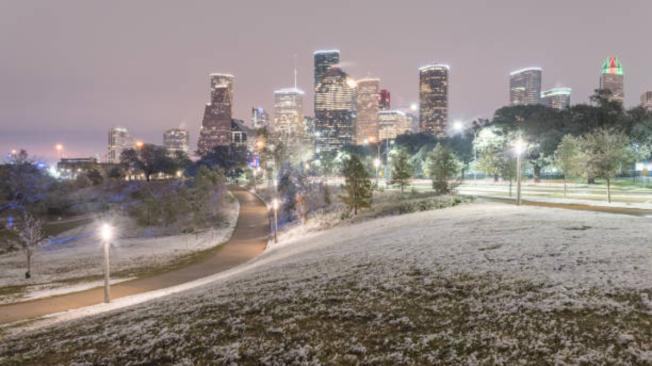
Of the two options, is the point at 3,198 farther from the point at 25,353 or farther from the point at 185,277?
the point at 25,353

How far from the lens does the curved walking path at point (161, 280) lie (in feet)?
59.5

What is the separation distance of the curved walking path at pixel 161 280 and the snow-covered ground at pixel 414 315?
8.41m

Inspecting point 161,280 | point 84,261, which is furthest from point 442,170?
point 84,261

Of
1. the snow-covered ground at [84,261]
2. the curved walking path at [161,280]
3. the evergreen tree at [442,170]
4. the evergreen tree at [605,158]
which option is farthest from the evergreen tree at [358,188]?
the evergreen tree at [605,158]

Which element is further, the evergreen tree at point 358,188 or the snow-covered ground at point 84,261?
the evergreen tree at point 358,188

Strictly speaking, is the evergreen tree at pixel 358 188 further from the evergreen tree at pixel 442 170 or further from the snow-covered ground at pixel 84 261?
the snow-covered ground at pixel 84 261

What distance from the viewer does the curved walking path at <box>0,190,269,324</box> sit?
1812 centimetres

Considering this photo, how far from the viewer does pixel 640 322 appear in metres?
7.31

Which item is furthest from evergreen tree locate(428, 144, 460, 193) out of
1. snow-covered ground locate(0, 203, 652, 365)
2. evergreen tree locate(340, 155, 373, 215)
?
snow-covered ground locate(0, 203, 652, 365)

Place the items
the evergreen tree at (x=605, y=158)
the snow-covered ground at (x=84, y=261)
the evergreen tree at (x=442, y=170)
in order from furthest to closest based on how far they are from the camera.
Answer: the evergreen tree at (x=442, y=170) < the evergreen tree at (x=605, y=158) < the snow-covered ground at (x=84, y=261)

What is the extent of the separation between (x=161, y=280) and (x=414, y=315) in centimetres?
1960


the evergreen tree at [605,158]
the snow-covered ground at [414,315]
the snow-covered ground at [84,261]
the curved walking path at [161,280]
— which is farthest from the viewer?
the evergreen tree at [605,158]

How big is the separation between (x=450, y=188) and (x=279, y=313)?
37.0 m

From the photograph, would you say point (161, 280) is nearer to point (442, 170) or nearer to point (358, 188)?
point (358, 188)
